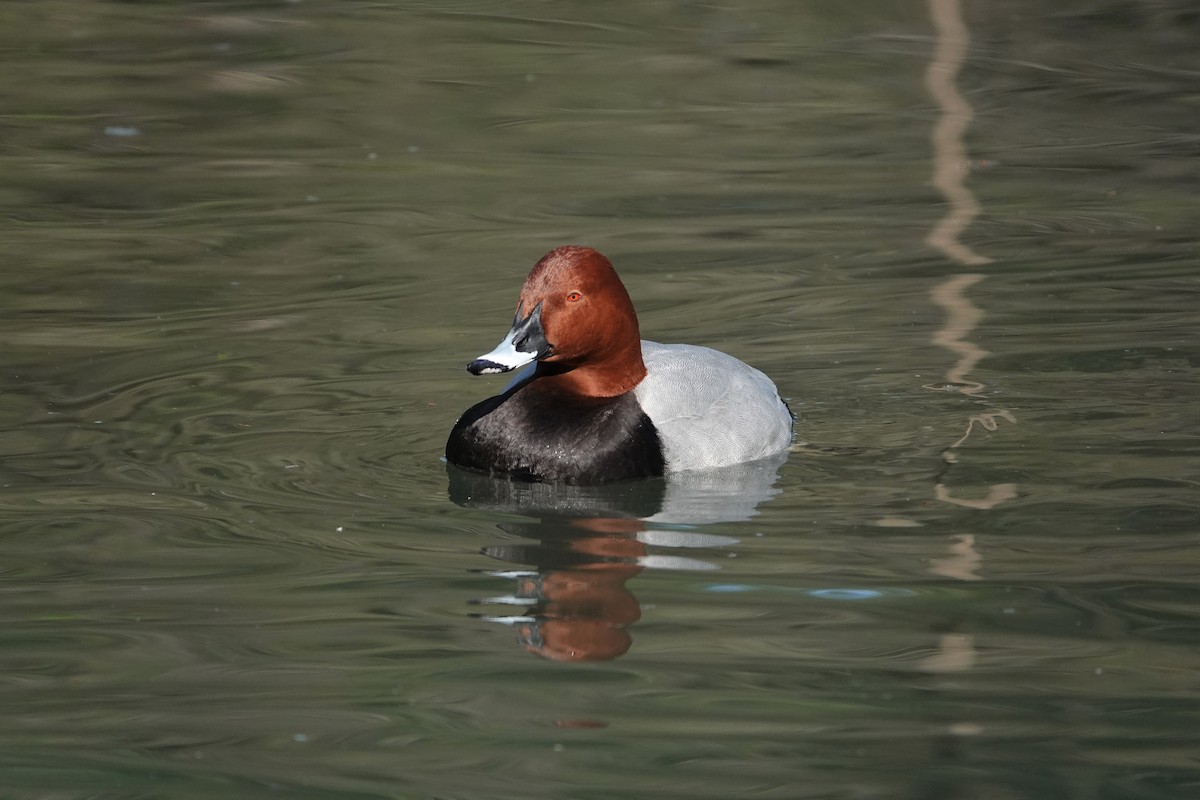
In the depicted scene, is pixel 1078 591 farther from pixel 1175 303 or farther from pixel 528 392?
pixel 1175 303

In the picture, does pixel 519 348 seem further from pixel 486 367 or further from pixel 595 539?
pixel 595 539

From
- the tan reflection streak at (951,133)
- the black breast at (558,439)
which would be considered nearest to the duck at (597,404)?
the black breast at (558,439)

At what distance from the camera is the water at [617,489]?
16.3 feet

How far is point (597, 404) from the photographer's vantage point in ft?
25.1

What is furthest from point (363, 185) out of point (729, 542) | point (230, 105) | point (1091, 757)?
point (1091, 757)

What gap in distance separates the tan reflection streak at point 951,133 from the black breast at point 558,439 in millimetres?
4021

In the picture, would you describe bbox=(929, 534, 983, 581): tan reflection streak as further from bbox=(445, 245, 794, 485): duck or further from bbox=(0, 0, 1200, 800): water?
bbox=(445, 245, 794, 485): duck

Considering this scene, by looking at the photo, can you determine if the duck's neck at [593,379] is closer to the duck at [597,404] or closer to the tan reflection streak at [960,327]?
the duck at [597,404]

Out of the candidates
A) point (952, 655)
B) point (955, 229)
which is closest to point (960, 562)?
point (952, 655)

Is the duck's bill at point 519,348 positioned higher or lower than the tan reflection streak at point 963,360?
higher

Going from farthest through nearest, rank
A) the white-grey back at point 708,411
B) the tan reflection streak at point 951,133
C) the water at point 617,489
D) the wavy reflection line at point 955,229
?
the tan reflection streak at point 951,133 → the wavy reflection line at point 955,229 → the white-grey back at point 708,411 → the water at point 617,489

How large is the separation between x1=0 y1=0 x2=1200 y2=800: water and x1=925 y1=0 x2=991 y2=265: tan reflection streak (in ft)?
0.17

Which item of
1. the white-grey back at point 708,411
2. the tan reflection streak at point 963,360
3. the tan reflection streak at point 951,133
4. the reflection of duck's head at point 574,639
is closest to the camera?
the reflection of duck's head at point 574,639

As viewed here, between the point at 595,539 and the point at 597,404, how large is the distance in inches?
40.4
